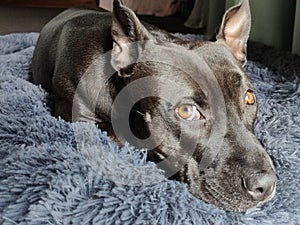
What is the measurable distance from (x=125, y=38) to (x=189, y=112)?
349 millimetres

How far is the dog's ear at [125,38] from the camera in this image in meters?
1.67

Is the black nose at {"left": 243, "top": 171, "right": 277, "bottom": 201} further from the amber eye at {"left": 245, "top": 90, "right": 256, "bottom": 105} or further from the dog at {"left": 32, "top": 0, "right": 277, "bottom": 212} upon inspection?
the amber eye at {"left": 245, "top": 90, "right": 256, "bottom": 105}

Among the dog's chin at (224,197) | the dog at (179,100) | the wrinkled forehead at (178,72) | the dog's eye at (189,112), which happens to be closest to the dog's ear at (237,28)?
the dog at (179,100)

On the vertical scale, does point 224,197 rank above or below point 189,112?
below

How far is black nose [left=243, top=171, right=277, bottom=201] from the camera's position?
4.41 ft

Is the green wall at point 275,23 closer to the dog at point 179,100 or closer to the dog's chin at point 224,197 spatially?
the dog at point 179,100

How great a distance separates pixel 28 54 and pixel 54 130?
1.24 m

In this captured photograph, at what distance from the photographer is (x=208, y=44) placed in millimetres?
1726

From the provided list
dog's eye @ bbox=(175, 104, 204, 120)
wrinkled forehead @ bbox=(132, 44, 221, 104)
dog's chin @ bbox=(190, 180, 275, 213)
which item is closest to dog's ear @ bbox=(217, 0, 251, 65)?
wrinkled forehead @ bbox=(132, 44, 221, 104)

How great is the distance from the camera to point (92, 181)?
1.36 meters

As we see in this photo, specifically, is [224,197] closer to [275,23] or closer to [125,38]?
[125,38]

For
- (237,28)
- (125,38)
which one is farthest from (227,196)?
(237,28)

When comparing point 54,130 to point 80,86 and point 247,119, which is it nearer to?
point 80,86

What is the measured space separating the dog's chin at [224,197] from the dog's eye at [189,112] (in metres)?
0.18
